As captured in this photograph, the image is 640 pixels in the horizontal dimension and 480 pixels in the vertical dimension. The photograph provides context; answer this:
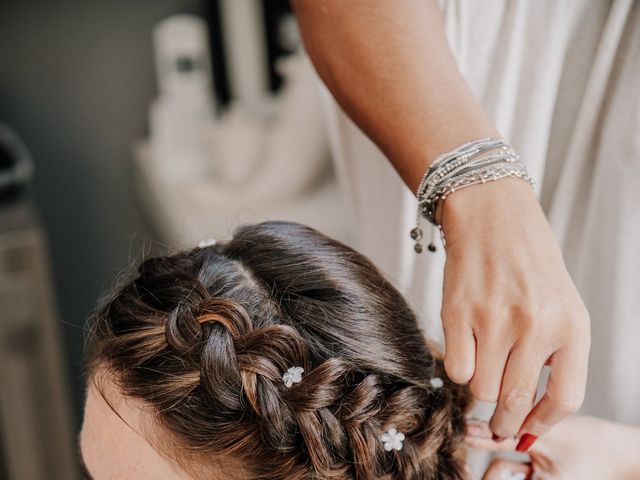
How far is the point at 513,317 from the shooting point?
1.86 ft

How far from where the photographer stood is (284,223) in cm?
78

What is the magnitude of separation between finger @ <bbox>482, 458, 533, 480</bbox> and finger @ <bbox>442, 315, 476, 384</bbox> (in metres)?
0.20

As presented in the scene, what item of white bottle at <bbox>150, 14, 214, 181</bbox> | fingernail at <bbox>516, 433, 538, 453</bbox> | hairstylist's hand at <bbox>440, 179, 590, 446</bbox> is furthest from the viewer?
white bottle at <bbox>150, 14, 214, 181</bbox>

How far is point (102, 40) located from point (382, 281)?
1607 millimetres

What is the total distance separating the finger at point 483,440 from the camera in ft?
2.32

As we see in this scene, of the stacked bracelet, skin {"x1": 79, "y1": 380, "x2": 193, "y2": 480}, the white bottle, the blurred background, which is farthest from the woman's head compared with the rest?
the white bottle

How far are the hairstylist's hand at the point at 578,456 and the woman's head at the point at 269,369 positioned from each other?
65 millimetres

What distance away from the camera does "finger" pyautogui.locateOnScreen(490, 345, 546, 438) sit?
563 mm

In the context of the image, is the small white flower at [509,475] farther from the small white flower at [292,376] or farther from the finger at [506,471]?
the small white flower at [292,376]

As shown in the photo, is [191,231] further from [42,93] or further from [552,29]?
[552,29]

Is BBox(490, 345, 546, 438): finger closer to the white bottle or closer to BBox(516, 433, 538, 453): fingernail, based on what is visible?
BBox(516, 433, 538, 453): fingernail

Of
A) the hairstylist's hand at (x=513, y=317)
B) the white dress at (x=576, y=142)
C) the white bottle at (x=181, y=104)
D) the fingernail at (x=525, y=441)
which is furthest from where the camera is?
the white bottle at (x=181, y=104)

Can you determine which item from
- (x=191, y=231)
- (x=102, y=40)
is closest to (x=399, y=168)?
(x=191, y=231)

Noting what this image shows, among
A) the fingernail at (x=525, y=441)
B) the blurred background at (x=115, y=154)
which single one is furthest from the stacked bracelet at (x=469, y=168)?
the blurred background at (x=115, y=154)
